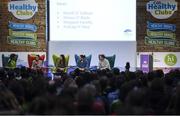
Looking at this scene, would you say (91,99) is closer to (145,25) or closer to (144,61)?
(144,61)

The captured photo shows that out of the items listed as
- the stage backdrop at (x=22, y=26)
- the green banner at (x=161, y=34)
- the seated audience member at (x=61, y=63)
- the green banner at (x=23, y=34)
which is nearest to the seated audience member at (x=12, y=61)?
the stage backdrop at (x=22, y=26)

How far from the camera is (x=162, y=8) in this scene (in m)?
20.9

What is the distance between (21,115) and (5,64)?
14.5 meters

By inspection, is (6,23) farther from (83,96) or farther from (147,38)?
(83,96)

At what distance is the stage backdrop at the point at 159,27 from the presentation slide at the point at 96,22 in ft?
2.70

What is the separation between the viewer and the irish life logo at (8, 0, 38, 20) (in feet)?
69.3

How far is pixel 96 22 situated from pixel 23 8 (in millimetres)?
2966

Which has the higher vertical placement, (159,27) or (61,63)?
(159,27)

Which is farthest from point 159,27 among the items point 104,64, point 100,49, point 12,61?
point 12,61

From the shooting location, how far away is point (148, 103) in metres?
7.19

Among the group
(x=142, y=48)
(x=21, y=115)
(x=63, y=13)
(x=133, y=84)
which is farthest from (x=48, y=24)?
(x=21, y=115)

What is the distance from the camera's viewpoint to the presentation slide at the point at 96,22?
20.1m

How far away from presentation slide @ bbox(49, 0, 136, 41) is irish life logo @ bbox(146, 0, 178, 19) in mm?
1064

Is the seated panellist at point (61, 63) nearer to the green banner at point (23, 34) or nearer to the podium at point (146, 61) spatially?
the green banner at point (23, 34)
